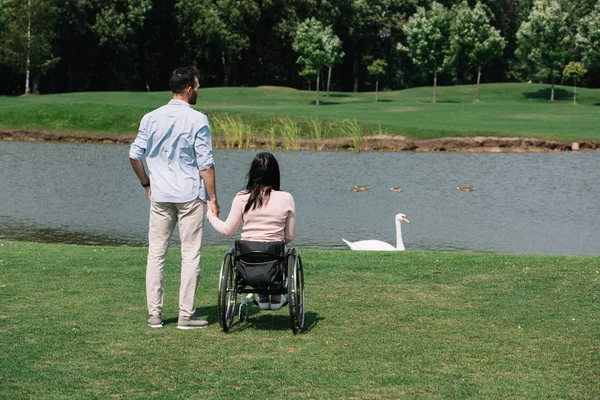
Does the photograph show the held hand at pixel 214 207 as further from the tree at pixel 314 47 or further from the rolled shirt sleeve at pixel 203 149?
the tree at pixel 314 47

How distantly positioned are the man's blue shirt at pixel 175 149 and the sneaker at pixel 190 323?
105 cm

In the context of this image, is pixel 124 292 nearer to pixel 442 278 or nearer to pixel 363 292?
pixel 363 292

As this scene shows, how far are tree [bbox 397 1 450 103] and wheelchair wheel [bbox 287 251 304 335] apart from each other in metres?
66.7

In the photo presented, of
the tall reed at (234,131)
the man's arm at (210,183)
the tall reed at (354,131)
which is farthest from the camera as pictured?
the tall reed at (234,131)

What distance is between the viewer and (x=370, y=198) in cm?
2595

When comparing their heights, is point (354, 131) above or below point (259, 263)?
below

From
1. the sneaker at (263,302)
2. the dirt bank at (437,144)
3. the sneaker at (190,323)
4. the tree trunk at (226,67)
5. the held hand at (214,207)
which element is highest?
the tree trunk at (226,67)

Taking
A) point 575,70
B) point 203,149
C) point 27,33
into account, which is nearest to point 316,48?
point 575,70

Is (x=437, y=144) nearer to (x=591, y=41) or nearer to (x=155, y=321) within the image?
(x=155, y=321)

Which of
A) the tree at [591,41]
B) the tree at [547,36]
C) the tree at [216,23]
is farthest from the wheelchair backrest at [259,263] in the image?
the tree at [591,41]

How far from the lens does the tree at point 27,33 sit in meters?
69.3

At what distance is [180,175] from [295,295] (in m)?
1.40

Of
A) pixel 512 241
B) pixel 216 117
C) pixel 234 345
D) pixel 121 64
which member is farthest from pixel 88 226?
pixel 121 64

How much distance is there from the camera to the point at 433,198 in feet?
86.0
